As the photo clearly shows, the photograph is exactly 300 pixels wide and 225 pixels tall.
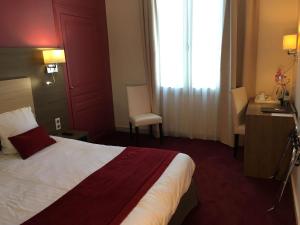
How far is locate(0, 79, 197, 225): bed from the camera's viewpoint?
5.23 ft

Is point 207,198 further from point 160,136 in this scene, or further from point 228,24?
point 228,24

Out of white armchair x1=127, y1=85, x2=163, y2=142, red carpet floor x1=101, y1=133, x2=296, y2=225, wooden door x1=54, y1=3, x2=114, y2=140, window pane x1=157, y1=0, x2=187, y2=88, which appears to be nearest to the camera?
red carpet floor x1=101, y1=133, x2=296, y2=225

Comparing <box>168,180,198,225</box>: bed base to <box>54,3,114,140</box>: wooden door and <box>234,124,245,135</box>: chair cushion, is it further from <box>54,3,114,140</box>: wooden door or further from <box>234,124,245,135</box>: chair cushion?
<box>54,3,114,140</box>: wooden door

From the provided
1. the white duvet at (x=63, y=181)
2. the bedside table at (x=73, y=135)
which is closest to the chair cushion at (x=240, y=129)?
the white duvet at (x=63, y=181)

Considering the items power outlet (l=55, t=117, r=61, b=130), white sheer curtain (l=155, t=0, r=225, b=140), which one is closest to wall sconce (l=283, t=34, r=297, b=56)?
white sheer curtain (l=155, t=0, r=225, b=140)

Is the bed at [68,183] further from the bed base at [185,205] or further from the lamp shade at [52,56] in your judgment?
the lamp shade at [52,56]

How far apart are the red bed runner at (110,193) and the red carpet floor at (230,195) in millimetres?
679

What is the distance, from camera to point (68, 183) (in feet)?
6.31

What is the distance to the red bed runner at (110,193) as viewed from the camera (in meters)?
1.50

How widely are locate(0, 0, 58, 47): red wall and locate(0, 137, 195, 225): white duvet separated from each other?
1.31 m

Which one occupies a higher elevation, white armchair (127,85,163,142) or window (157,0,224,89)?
window (157,0,224,89)

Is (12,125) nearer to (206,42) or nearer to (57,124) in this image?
(57,124)

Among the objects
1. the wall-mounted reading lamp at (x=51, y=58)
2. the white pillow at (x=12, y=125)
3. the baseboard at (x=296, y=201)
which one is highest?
the wall-mounted reading lamp at (x=51, y=58)

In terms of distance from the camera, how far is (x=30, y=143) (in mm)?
2488
